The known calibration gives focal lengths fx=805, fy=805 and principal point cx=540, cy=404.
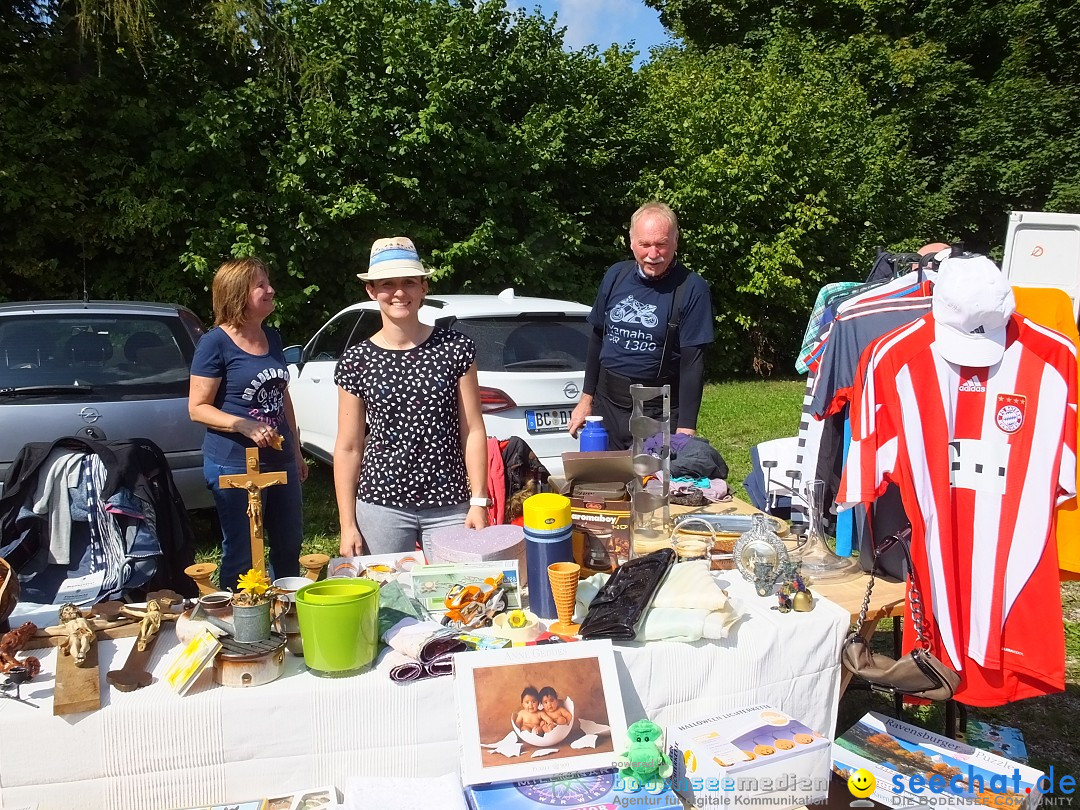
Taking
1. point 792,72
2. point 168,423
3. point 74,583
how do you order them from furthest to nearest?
point 792,72 < point 168,423 < point 74,583

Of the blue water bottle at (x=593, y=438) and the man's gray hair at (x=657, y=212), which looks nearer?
the blue water bottle at (x=593, y=438)

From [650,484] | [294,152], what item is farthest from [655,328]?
[294,152]

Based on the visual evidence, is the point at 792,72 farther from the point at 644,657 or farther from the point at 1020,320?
the point at 644,657

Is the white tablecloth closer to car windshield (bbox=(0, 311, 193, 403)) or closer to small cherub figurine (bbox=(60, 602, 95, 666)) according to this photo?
small cherub figurine (bbox=(60, 602, 95, 666))

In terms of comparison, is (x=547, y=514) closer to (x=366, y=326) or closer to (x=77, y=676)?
(x=77, y=676)

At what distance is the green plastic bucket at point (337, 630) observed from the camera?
1825 mm

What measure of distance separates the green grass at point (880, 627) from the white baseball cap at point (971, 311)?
1.73 meters

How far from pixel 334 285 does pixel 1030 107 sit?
16.7 meters

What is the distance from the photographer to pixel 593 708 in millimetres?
1818

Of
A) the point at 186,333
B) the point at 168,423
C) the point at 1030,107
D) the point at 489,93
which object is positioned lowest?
the point at 168,423

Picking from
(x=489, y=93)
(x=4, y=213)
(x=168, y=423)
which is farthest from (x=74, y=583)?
(x=489, y=93)

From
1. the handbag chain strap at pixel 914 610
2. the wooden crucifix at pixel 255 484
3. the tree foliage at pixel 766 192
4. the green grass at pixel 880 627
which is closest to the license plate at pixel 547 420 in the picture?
the green grass at pixel 880 627

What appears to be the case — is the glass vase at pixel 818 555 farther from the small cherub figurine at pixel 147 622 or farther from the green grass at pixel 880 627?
the small cherub figurine at pixel 147 622

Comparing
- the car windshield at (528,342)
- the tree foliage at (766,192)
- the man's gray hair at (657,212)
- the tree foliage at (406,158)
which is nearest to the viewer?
the man's gray hair at (657,212)
